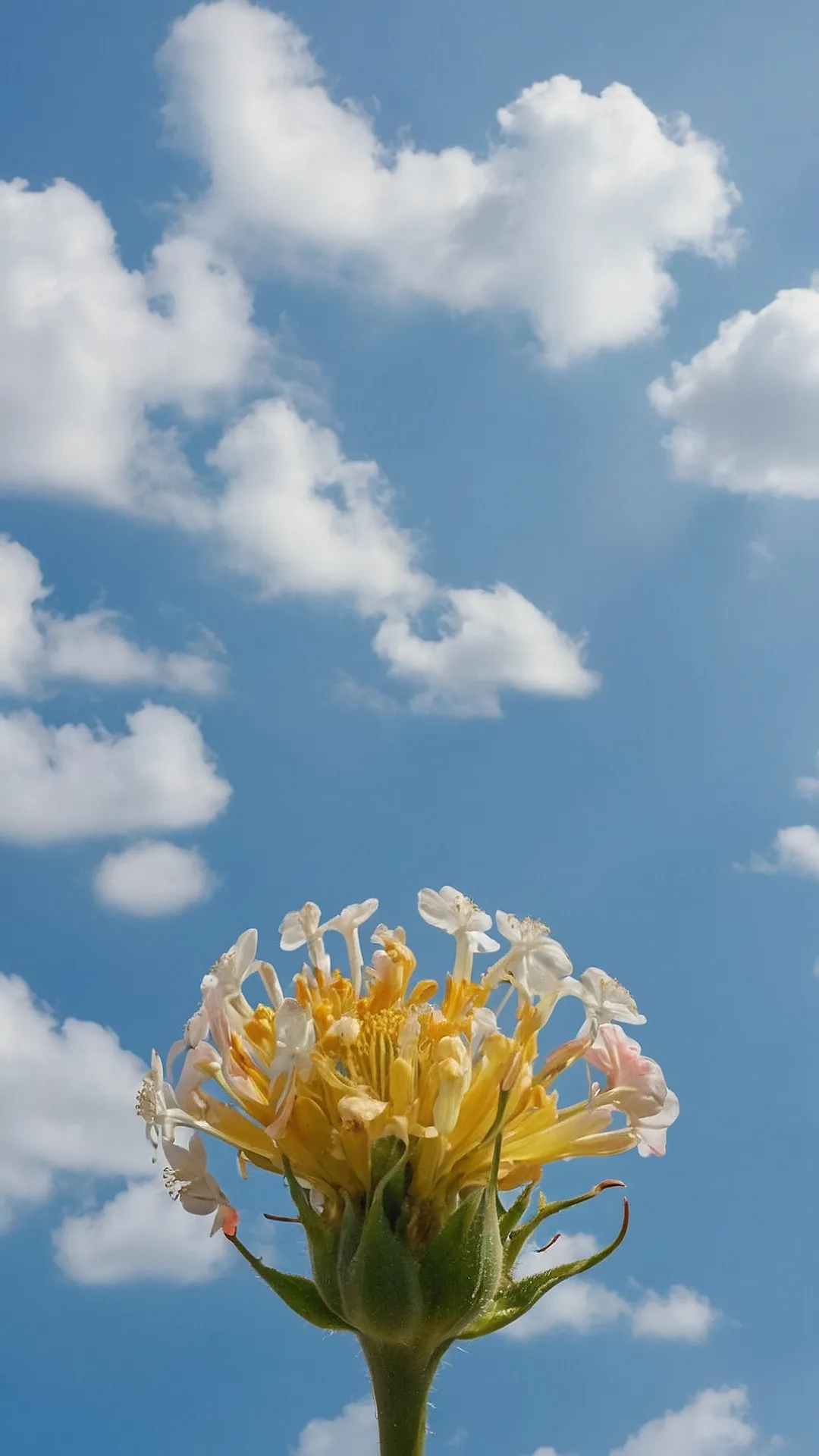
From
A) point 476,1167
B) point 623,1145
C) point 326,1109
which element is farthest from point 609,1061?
point 326,1109

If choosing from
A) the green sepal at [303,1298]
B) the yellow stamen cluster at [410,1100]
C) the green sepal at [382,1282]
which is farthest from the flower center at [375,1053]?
the green sepal at [303,1298]

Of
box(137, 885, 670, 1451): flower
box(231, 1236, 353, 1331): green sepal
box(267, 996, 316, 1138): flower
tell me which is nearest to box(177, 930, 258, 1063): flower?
box(137, 885, 670, 1451): flower

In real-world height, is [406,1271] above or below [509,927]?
below

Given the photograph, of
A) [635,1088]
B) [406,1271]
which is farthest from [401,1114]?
[635,1088]

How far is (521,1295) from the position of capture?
3.67 m

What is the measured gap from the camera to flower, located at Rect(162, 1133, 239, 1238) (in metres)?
3.90

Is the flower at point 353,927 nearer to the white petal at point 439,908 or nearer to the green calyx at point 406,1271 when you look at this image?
the white petal at point 439,908

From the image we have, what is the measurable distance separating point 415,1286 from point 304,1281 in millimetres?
392

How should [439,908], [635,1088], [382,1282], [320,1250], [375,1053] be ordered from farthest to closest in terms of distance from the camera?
[439,908], [635,1088], [375,1053], [320,1250], [382,1282]

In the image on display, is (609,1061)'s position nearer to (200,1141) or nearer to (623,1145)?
(623,1145)

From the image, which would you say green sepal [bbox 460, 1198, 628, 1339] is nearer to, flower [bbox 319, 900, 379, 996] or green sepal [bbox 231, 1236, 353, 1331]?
green sepal [bbox 231, 1236, 353, 1331]

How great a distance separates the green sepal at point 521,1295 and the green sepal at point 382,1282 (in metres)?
0.23

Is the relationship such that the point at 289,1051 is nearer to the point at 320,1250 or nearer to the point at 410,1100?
the point at 410,1100

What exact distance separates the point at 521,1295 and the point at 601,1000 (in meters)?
0.82
